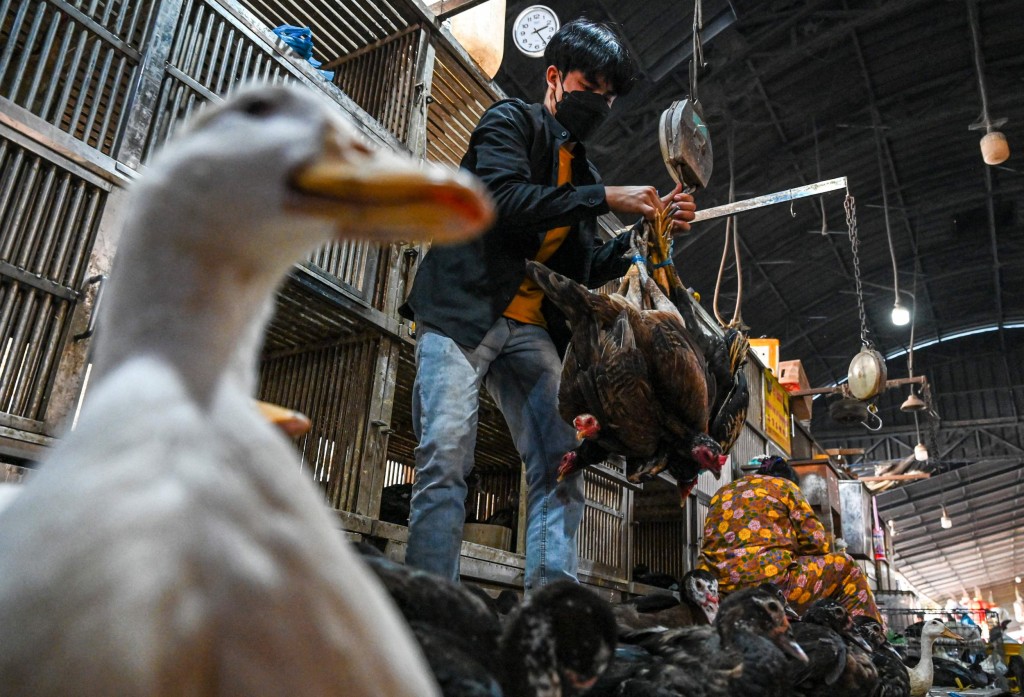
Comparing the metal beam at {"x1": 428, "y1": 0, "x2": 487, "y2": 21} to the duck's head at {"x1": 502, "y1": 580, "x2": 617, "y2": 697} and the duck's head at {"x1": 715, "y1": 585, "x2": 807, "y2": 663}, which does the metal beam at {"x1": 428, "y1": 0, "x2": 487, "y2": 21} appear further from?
the duck's head at {"x1": 502, "y1": 580, "x2": 617, "y2": 697}

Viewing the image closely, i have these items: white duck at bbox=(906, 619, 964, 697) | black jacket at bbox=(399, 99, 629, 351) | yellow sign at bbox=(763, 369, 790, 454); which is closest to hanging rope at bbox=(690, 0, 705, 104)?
black jacket at bbox=(399, 99, 629, 351)

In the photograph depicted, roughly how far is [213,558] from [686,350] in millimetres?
1736

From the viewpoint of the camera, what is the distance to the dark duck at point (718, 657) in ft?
5.45

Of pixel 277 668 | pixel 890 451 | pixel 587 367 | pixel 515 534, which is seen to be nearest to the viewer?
pixel 277 668

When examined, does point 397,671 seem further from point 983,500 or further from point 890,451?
point 983,500

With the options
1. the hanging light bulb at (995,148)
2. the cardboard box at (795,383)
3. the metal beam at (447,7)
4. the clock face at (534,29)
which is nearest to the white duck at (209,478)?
the metal beam at (447,7)

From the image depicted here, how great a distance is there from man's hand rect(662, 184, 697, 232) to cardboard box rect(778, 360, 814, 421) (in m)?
7.60

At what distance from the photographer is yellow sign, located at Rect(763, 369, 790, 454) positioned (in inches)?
330

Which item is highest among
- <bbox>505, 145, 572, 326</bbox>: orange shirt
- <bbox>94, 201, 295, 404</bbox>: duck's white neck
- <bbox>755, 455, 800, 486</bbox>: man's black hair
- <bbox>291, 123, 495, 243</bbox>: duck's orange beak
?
<bbox>505, 145, 572, 326</bbox>: orange shirt

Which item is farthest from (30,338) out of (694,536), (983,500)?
(983,500)

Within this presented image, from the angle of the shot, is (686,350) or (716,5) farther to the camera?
(716,5)

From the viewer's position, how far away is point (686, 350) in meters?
2.06

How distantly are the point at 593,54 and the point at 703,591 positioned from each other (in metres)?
2.05

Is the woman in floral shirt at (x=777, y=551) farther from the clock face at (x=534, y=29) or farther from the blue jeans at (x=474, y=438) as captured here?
the clock face at (x=534, y=29)
